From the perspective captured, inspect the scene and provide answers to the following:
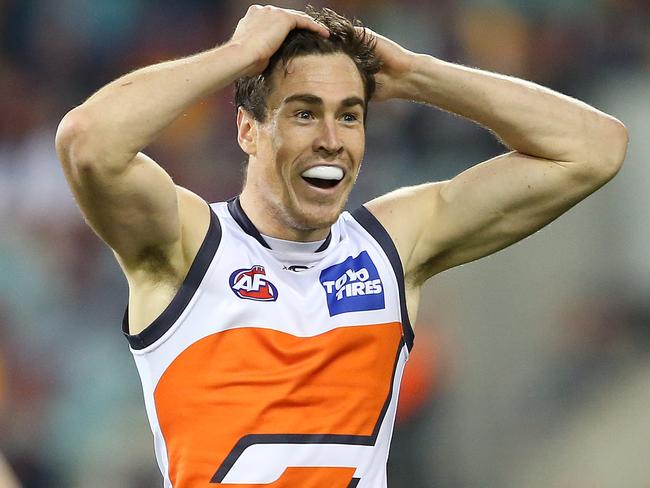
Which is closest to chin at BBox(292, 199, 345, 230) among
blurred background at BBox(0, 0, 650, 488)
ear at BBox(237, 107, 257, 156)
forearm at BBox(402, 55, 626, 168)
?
ear at BBox(237, 107, 257, 156)

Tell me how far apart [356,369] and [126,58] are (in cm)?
459

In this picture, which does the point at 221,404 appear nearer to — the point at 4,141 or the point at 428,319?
the point at 428,319

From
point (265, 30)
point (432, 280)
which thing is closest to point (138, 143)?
point (265, 30)

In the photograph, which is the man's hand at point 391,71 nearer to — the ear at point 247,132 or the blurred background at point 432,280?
the ear at point 247,132

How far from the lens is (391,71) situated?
3.60m

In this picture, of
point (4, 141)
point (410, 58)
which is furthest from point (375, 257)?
point (4, 141)

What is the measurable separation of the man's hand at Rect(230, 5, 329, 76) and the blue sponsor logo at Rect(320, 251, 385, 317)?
2.19 ft

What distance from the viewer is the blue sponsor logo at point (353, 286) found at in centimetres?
343

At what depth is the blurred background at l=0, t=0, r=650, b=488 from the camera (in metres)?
6.25

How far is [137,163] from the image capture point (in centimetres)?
302

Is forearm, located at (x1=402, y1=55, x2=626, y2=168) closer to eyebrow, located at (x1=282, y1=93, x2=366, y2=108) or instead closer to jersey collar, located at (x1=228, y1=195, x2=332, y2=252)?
eyebrow, located at (x1=282, y1=93, x2=366, y2=108)

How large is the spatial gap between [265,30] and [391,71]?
527 millimetres

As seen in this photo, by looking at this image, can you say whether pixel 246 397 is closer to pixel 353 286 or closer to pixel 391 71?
pixel 353 286

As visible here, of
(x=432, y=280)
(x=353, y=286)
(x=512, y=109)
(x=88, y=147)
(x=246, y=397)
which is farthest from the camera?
(x=432, y=280)
